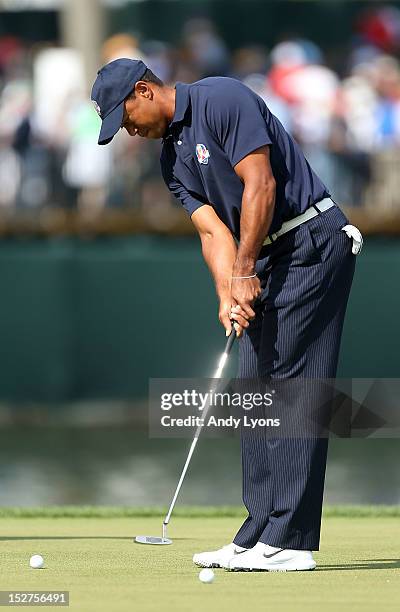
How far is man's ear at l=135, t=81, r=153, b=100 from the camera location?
626 centimetres

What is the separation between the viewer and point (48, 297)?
14656 mm

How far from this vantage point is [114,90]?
6234 millimetres

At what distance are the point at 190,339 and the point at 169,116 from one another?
27.2 ft

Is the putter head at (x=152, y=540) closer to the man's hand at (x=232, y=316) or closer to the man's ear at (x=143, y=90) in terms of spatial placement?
the man's hand at (x=232, y=316)

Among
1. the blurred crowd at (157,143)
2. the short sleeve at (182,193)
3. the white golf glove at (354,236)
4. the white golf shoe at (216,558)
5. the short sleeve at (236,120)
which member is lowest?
the white golf shoe at (216,558)

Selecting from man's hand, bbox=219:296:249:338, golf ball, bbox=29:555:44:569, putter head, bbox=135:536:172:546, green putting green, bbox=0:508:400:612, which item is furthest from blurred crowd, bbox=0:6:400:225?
golf ball, bbox=29:555:44:569

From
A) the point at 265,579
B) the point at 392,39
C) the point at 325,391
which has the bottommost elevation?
the point at 265,579

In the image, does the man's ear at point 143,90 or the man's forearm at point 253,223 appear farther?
the man's ear at point 143,90

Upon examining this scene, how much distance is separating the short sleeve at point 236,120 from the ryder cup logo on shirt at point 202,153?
66 millimetres

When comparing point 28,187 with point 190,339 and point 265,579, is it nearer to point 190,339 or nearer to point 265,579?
point 190,339

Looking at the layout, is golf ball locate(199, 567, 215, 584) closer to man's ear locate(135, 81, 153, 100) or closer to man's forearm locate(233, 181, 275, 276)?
man's forearm locate(233, 181, 275, 276)

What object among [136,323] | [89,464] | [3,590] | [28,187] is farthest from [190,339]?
[3,590]

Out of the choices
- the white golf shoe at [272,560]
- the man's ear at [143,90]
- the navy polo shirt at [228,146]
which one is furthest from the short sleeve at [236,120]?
the white golf shoe at [272,560]

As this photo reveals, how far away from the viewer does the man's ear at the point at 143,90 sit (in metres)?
6.26
